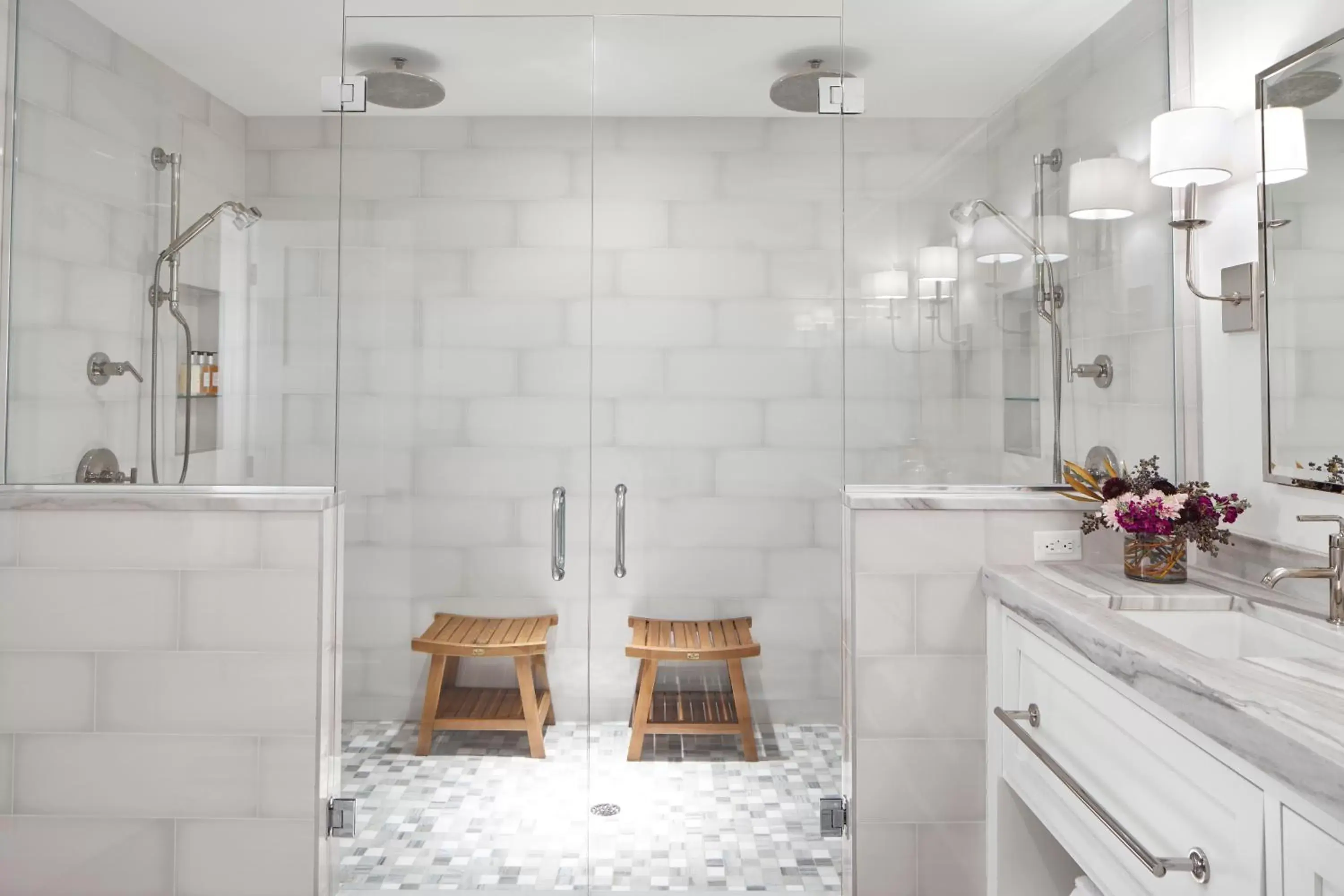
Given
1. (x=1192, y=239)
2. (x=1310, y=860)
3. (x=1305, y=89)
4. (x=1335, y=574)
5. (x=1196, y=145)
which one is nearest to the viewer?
(x=1310, y=860)

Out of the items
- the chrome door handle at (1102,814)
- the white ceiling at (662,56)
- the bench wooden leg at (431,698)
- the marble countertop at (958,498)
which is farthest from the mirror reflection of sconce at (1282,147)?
the bench wooden leg at (431,698)

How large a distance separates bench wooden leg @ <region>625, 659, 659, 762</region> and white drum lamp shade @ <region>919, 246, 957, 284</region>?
3.83ft

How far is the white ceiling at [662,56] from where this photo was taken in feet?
6.68

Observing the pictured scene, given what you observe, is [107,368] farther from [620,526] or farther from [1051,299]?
[1051,299]

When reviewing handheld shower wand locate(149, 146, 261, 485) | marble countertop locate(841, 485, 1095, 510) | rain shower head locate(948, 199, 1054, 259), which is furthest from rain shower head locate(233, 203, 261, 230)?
rain shower head locate(948, 199, 1054, 259)

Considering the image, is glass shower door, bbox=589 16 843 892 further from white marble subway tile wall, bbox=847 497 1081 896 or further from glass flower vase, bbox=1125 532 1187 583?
glass flower vase, bbox=1125 532 1187 583

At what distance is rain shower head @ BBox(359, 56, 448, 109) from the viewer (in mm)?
2053

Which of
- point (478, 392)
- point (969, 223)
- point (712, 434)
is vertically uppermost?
point (969, 223)

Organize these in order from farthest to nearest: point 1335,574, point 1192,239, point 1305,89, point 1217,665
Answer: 1. point 1192,239
2. point 1305,89
3. point 1335,574
4. point 1217,665

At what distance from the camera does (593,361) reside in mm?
2059

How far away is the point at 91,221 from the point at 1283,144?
2666mm

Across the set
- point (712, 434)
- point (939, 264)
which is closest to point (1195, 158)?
point (939, 264)

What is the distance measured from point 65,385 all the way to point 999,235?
2.33 meters

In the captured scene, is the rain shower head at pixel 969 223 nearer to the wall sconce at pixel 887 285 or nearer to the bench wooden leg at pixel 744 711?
the wall sconce at pixel 887 285
